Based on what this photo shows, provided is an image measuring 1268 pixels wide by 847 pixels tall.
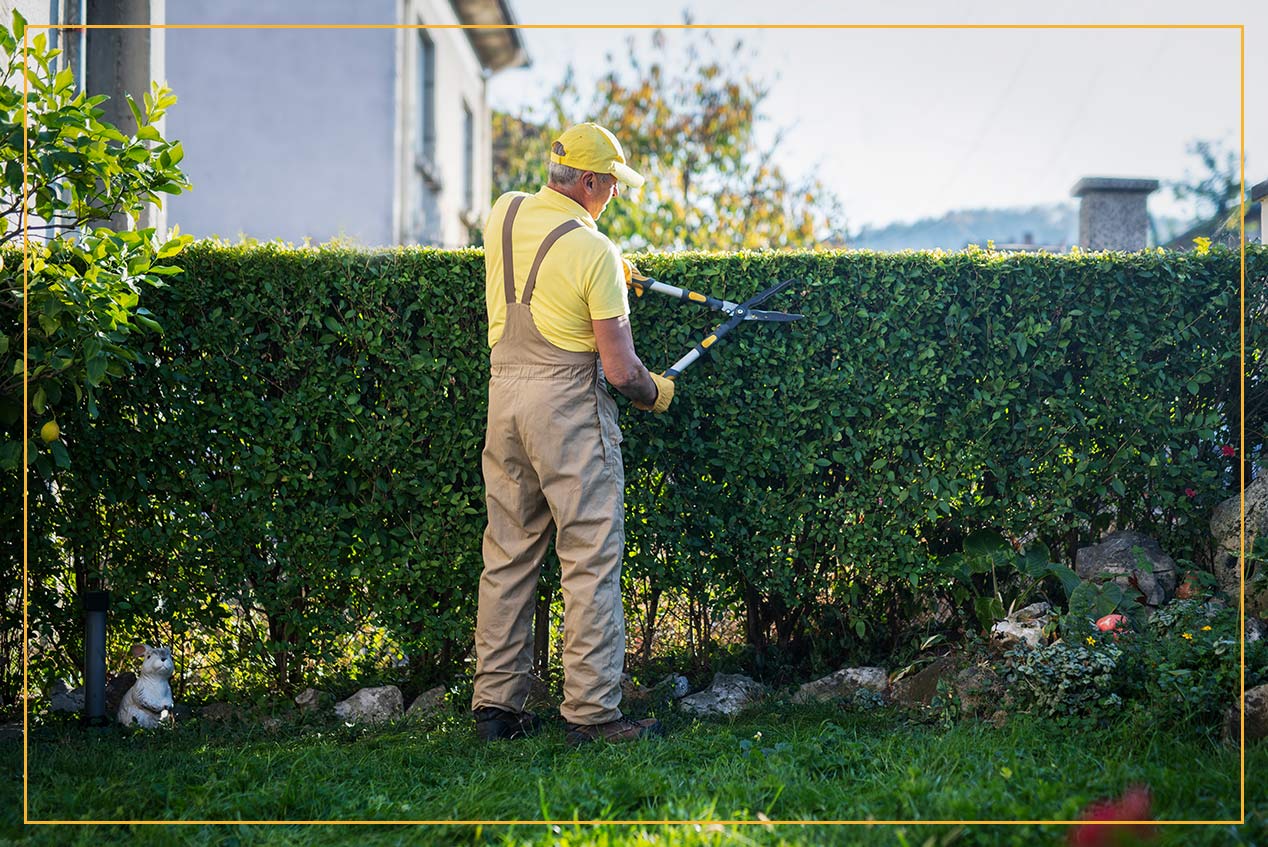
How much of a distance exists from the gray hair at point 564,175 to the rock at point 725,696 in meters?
2.22

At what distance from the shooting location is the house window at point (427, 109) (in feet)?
40.9

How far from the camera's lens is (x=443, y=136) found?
13.7 meters

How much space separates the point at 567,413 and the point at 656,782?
1.32 m

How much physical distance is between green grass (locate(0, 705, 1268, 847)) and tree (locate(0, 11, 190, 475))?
1325 millimetres

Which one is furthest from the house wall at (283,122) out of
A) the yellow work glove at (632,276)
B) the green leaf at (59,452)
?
the green leaf at (59,452)

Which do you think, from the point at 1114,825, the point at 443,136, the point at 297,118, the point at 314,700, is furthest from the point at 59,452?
the point at 443,136

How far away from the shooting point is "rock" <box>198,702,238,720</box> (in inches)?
193

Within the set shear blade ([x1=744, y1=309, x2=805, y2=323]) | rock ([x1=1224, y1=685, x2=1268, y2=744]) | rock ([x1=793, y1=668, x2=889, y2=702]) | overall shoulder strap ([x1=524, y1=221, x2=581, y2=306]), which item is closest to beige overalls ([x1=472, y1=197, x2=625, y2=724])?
overall shoulder strap ([x1=524, y1=221, x2=581, y2=306])

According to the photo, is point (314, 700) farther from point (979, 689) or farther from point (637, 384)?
point (979, 689)

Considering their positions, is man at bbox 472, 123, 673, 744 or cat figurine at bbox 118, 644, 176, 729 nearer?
man at bbox 472, 123, 673, 744

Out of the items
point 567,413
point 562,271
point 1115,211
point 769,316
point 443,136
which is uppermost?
point 443,136

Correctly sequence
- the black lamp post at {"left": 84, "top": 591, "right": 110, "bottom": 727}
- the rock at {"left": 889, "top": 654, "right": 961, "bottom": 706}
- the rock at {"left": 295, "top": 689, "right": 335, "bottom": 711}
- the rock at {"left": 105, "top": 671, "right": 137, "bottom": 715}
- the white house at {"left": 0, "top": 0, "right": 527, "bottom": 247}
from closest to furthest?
the rock at {"left": 889, "top": 654, "right": 961, "bottom": 706} → the black lamp post at {"left": 84, "top": 591, "right": 110, "bottom": 727} → the rock at {"left": 295, "top": 689, "right": 335, "bottom": 711} → the rock at {"left": 105, "top": 671, "right": 137, "bottom": 715} → the white house at {"left": 0, "top": 0, "right": 527, "bottom": 247}

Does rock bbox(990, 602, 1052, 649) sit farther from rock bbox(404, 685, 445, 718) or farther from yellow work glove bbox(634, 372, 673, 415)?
rock bbox(404, 685, 445, 718)

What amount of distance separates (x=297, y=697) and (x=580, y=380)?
2075 mm
